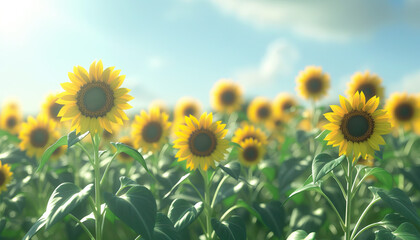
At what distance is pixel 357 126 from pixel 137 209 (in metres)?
1.64

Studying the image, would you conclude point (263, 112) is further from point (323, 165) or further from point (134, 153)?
point (134, 153)

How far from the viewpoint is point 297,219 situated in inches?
149

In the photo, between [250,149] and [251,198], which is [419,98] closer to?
[250,149]

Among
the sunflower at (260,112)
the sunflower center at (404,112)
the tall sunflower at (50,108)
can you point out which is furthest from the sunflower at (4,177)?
the sunflower center at (404,112)

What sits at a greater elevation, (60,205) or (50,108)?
(50,108)

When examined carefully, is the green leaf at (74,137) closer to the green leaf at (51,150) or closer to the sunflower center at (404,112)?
the green leaf at (51,150)

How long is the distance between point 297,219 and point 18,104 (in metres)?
7.10

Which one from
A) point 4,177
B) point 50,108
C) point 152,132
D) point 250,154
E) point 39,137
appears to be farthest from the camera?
point 50,108

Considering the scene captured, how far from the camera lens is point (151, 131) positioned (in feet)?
13.6

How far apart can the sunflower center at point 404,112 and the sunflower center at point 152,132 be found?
353cm

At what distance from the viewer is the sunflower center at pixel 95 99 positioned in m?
2.63

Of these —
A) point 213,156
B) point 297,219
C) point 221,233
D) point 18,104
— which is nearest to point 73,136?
point 213,156

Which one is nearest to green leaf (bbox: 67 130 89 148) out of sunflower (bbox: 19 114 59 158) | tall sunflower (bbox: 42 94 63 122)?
sunflower (bbox: 19 114 59 158)

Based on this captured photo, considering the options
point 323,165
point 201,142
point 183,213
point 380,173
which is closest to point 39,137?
point 201,142
